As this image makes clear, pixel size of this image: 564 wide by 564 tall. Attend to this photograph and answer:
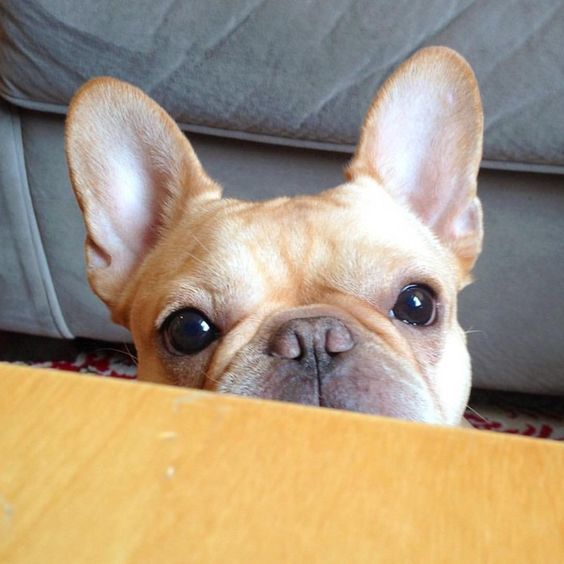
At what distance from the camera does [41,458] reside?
1.26ft

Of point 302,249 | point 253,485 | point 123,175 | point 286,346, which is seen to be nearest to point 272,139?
point 123,175

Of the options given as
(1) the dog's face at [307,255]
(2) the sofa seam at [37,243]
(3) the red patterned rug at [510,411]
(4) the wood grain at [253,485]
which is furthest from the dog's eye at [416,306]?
(2) the sofa seam at [37,243]

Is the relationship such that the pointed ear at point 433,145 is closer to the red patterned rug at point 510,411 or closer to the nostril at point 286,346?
the nostril at point 286,346

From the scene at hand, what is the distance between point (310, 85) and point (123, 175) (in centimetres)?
46

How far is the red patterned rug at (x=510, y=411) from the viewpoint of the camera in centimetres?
167

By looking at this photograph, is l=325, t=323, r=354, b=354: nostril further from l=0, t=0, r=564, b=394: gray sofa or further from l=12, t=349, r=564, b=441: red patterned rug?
l=12, t=349, r=564, b=441: red patterned rug

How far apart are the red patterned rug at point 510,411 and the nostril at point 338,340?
0.96m

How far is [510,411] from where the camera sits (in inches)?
68.6

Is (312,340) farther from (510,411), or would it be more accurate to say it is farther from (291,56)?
(510,411)

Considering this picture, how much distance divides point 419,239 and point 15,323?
1213 millimetres

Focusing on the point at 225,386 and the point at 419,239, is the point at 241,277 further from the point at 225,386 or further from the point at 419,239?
the point at 419,239

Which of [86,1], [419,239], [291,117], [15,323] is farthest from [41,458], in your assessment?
[15,323]

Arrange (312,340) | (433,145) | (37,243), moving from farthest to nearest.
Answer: (37,243) < (433,145) < (312,340)

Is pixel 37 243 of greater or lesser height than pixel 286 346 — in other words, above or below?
below
